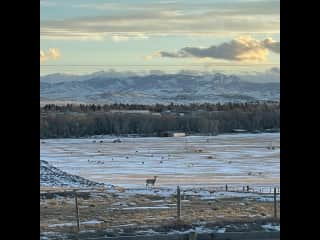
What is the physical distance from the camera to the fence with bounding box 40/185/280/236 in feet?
27.9

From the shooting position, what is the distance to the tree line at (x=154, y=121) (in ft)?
181

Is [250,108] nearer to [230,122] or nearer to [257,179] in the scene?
[230,122]

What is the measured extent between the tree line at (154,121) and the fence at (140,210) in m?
41.1

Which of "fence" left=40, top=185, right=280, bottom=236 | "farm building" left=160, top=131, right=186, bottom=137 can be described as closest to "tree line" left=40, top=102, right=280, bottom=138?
"farm building" left=160, top=131, right=186, bottom=137

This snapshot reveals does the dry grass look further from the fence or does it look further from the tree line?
the tree line

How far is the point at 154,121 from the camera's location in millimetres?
59969

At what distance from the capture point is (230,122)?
6166 cm

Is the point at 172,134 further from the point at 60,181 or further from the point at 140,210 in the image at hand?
the point at 140,210

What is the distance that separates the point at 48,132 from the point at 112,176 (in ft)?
104

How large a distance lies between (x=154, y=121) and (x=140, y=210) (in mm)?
49635

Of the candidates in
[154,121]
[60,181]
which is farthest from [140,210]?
[154,121]
